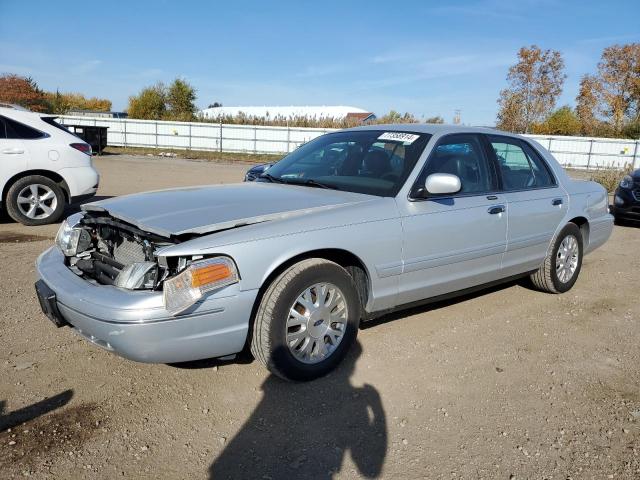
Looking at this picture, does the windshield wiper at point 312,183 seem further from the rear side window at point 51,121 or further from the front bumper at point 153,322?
the rear side window at point 51,121

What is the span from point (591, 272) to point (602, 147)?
90.9ft

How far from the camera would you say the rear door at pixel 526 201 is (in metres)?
4.61

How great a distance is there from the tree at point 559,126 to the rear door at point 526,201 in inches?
1563

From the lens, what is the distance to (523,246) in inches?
185

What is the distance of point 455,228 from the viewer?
403 centimetres

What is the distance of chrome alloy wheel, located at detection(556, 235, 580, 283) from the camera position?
529cm

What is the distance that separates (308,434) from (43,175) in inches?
257

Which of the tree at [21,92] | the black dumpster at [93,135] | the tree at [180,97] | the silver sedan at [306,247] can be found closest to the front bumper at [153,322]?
the silver sedan at [306,247]

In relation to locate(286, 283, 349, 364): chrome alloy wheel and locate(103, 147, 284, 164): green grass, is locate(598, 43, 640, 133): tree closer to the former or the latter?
locate(103, 147, 284, 164): green grass

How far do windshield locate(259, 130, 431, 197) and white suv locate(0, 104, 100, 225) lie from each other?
14.5ft

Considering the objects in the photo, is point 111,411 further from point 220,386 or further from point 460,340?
point 460,340

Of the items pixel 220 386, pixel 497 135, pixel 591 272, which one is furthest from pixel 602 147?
pixel 220 386

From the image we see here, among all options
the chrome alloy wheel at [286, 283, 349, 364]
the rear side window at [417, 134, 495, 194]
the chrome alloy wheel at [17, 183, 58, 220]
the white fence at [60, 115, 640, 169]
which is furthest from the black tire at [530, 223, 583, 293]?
the white fence at [60, 115, 640, 169]

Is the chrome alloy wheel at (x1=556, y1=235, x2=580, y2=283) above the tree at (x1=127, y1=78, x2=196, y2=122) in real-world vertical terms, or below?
below
